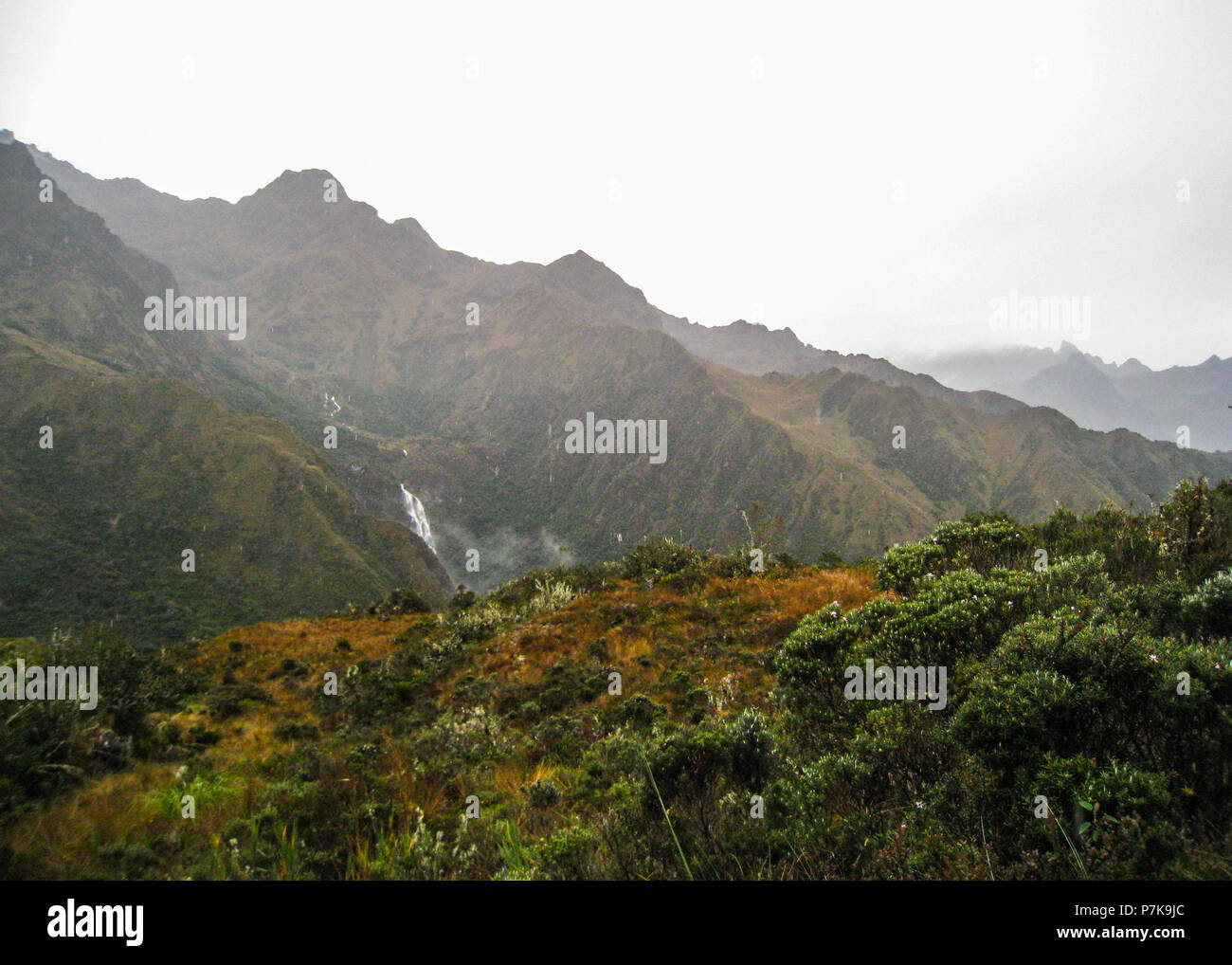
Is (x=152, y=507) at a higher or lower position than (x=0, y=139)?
lower

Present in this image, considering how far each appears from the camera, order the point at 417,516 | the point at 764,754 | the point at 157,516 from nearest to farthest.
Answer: the point at 764,754
the point at 157,516
the point at 417,516

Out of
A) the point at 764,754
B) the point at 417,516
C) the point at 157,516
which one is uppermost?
the point at 157,516

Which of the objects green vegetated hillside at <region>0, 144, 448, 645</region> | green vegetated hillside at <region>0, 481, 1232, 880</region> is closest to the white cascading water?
green vegetated hillside at <region>0, 144, 448, 645</region>

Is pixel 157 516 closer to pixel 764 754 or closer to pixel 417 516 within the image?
pixel 417 516

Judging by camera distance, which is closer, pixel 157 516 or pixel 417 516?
pixel 157 516

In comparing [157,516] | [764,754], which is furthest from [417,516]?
[764,754]
